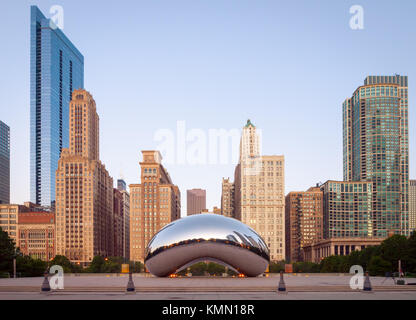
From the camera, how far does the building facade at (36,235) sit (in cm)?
19025

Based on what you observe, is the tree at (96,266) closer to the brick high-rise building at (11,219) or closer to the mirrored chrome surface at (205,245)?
the mirrored chrome surface at (205,245)

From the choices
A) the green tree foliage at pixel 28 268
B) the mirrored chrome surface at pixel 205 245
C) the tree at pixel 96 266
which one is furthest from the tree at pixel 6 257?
the tree at pixel 96 266

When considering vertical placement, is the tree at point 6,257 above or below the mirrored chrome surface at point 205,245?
below

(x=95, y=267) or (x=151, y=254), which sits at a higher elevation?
(x=151, y=254)

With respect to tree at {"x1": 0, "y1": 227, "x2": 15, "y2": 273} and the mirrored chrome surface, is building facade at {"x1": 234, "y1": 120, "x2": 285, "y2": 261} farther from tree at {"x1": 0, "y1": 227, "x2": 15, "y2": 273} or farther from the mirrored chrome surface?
the mirrored chrome surface

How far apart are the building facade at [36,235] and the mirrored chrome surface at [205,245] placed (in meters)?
158

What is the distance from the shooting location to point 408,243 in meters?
70.4

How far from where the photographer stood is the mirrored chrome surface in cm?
4238

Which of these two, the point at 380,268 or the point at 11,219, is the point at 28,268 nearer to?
the point at 380,268

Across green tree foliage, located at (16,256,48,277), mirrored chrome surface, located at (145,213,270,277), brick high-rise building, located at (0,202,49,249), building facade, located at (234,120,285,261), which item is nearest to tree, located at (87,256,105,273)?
green tree foliage, located at (16,256,48,277)

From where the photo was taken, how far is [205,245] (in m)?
42.3

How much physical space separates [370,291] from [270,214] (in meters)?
160
